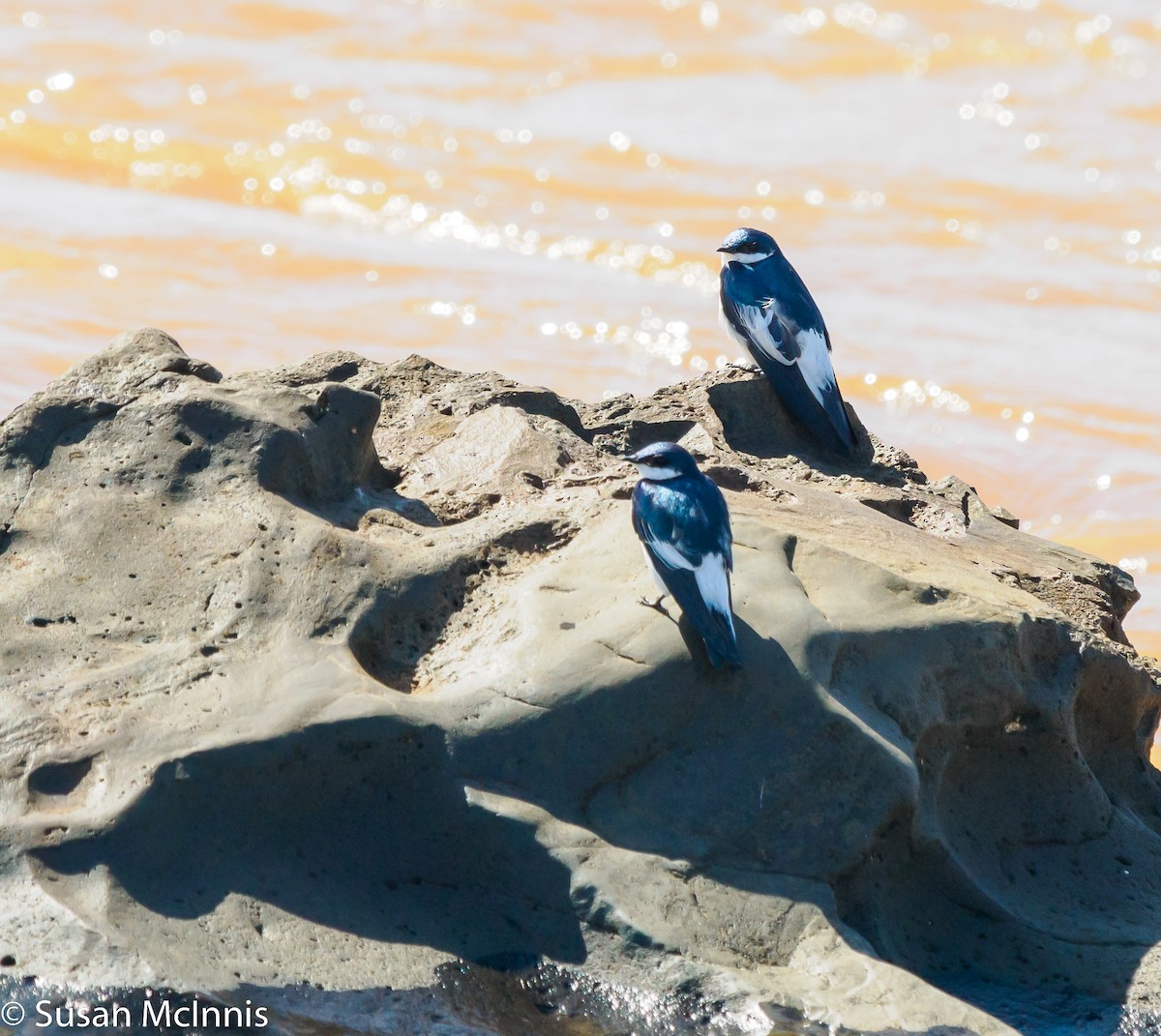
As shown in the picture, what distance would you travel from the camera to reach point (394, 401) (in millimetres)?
6098

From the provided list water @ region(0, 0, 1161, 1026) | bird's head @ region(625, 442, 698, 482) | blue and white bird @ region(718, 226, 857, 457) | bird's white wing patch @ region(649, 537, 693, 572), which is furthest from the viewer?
water @ region(0, 0, 1161, 1026)

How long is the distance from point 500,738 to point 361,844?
46 centimetres

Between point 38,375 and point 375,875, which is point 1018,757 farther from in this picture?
point 38,375

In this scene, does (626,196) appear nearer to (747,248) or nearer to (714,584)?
(747,248)

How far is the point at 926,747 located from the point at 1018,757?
0.35 m

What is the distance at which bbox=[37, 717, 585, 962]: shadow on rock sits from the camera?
422 cm

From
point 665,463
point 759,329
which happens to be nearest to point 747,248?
point 759,329

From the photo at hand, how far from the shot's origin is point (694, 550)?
14.5 ft

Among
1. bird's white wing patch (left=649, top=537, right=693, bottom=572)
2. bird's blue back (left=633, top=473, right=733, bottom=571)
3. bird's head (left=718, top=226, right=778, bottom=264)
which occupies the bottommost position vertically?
bird's white wing patch (left=649, top=537, right=693, bottom=572)

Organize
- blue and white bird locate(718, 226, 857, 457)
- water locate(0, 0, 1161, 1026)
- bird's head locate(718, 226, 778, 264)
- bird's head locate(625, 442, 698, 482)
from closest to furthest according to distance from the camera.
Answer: bird's head locate(625, 442, 698, 482)
blue and white bird locate(718, 226, 857, 457)
bird's head locate(718, 226, 778, 264)
water locate(0, 0, 1161, 1026)

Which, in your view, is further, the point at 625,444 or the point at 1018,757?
the point at 625,444

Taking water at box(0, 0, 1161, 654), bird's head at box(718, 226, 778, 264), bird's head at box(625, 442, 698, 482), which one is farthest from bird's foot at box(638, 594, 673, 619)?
water at box(0, 0, 1161, 654)

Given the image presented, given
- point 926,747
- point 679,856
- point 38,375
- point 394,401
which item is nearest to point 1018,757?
point 926,747

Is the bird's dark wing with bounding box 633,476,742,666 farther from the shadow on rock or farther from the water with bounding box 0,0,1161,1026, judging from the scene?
the water with bounding box 0,0,1161,1026
